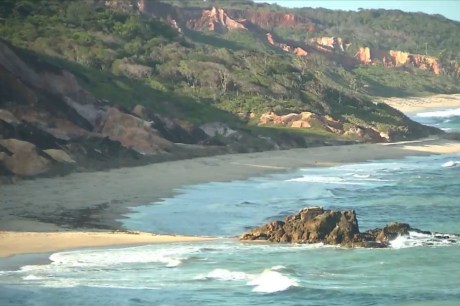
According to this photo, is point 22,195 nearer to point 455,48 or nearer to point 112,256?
point 112,256

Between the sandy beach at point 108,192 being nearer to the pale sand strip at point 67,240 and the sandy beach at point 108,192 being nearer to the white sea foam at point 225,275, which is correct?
the pale sand strip at point 67,240

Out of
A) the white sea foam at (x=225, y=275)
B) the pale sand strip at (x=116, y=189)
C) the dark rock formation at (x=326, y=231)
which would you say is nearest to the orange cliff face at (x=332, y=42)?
the pale sand strip at (x=116, y=189)

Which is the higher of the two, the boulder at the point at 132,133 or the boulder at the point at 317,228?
the boulder at the point at 132,133

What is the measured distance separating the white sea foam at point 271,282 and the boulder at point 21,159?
17.4 meters

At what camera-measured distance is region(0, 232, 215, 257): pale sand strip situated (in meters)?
24.8

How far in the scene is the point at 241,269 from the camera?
74.8ft

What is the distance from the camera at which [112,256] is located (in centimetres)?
2436

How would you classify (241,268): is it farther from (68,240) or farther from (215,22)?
(215,22)

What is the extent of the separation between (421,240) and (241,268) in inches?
254

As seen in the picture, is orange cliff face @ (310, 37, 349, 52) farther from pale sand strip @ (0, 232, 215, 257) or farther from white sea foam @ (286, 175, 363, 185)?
pale sand strip @ (0, 232, 215, 257)

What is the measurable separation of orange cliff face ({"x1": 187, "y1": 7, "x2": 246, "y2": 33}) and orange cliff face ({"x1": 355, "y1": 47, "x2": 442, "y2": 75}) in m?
22.7

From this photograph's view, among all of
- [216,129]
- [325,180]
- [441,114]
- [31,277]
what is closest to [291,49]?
[441,114]

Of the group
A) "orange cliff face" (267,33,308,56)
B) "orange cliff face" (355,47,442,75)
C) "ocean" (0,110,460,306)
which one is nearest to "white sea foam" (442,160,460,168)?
"ocean" (0,110,460,306)

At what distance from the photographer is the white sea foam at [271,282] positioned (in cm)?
2086
